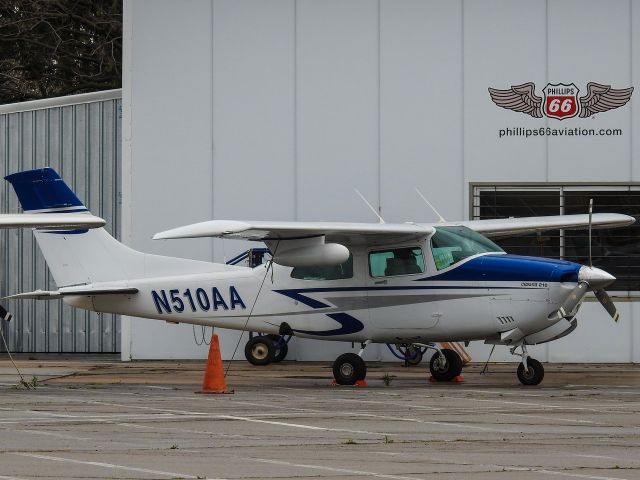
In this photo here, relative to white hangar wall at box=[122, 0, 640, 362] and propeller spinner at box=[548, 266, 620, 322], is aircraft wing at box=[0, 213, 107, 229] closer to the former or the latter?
propeller spinner at box=[548, 266, 620, 322]

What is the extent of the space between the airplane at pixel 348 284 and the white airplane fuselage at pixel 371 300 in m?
0.01

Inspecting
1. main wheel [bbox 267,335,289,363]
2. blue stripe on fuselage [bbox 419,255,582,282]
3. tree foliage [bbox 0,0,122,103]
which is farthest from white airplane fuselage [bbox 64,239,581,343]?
tree foliage [bbox 0,0,122,103]

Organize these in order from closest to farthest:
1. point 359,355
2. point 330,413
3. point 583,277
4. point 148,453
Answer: point 148,453 < point 330,413 < point 583,277 < point 359,355

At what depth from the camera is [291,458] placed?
29.2ft

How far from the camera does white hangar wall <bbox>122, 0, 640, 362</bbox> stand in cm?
1970

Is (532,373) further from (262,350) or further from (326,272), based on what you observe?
(262,350)

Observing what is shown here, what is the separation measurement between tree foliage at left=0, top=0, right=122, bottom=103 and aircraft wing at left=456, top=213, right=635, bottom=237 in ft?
52.1

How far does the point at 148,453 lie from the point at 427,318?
6785 millimetres

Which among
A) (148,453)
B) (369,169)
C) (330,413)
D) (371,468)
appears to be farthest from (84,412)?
(369,169)

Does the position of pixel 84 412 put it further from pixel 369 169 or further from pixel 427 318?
pixel 369 169

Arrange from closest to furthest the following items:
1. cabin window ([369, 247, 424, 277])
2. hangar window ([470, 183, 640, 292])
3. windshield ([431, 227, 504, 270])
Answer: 1. windshield ([431, 227, 504, 270])
2. cabin window ([369, 247, 424, 277])
3. hangar window ([470, 183, 640, 292])

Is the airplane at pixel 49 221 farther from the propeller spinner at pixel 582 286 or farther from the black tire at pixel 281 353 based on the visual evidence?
the black tire at pixel 281 353

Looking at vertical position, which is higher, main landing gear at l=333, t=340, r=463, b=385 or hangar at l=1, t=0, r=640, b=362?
hangar at l=1, t=0, r=640, b=362

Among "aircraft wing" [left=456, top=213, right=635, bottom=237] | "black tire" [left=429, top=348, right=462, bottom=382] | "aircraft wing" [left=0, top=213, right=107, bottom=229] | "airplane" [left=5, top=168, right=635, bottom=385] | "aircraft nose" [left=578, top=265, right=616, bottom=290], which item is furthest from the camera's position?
"aircraft wing" [left=456, top=213, right=635, bottom=237]
